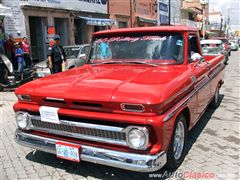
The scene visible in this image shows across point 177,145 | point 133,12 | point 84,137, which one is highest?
point 133,12

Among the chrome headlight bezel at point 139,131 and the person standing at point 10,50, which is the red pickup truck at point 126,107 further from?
the person standing at point 10,50

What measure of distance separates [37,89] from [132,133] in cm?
142

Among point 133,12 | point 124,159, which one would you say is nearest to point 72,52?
point 124,159

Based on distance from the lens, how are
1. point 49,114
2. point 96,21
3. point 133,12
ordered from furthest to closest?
point 133,12, point 96,21, point 49,114

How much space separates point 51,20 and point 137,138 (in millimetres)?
14939

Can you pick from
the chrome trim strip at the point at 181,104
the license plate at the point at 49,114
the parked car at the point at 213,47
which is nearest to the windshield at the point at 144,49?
the chrome trim strip at the point at 181,104

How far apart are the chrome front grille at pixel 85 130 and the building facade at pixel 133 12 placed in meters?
20.3

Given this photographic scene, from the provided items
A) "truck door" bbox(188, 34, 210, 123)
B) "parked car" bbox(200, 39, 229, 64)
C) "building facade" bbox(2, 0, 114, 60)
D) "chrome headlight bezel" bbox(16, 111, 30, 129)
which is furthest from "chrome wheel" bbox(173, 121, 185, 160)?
"parked car" bbox(200, 39, 229, 64)

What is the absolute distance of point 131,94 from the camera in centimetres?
329

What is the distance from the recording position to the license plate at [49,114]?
3.68 meters

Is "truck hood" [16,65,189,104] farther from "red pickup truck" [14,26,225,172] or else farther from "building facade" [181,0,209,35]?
"building facade" [181,0,209,35]

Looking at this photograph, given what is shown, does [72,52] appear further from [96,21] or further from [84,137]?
[84,137]

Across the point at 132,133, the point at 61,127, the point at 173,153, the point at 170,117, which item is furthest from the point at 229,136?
the point at 61,127

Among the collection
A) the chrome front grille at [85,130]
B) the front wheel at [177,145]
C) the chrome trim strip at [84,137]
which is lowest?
the front wheel at [177,145]
